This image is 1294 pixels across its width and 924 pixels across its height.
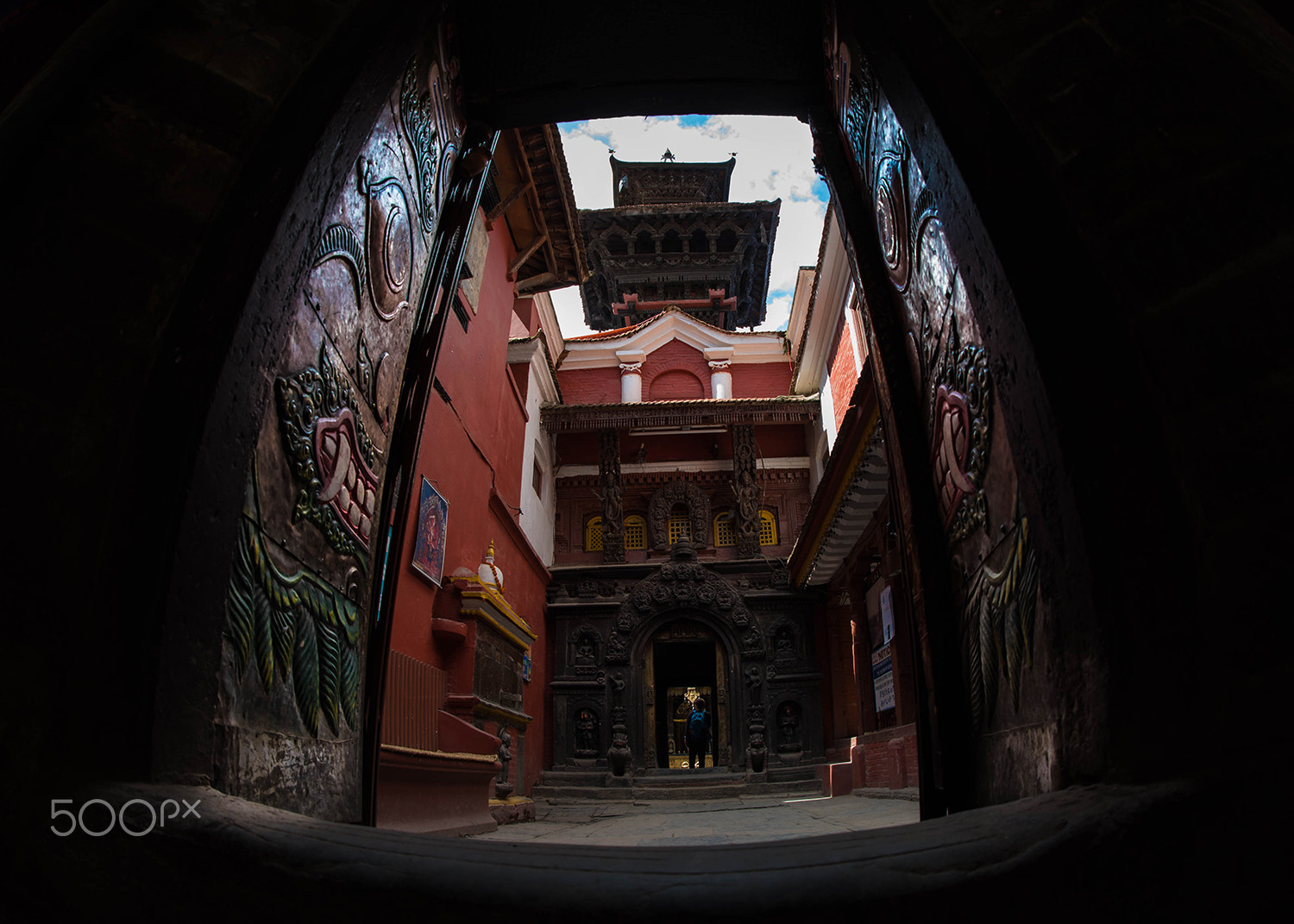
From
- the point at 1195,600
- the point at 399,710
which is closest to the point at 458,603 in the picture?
the point at 399,710

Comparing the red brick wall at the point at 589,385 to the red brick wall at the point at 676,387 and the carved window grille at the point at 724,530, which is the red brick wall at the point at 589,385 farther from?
the carved window grille at the point at 724,530

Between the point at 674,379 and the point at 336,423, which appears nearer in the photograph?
the point at 336,423

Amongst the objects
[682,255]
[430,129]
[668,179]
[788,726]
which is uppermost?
[668,179]

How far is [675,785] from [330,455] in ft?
38.3

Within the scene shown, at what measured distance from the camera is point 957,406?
2033 millimetres

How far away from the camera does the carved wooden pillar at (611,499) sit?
46.5ft

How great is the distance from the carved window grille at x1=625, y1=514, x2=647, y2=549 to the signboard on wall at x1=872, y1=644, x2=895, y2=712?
561cm

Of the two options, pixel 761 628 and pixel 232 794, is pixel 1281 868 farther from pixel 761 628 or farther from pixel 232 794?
pixel 761 628

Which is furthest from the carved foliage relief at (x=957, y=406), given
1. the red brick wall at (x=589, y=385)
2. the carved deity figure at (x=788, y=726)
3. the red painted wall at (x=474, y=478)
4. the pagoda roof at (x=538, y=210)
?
the red brick wall at (x=589, y=385)

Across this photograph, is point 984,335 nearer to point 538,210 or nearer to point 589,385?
point 538,210

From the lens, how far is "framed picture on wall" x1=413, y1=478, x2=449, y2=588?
663 cm

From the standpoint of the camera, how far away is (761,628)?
44.8 ft

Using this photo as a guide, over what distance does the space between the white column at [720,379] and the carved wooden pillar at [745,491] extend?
147 centimetres

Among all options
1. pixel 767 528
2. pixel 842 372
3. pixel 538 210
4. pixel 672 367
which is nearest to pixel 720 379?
pixel 672 367
